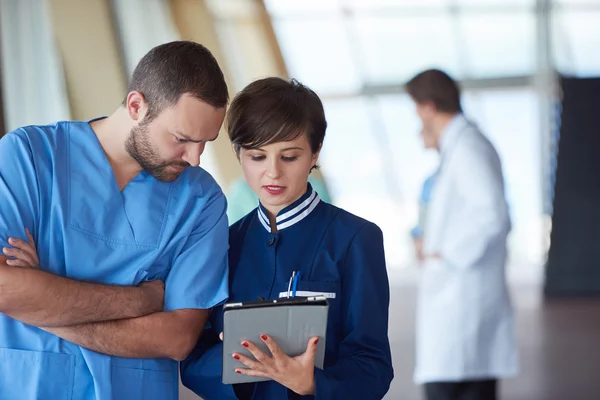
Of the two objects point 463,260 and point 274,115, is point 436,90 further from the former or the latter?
point 274,115

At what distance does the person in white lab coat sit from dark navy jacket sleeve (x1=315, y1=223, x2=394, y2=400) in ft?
5.45

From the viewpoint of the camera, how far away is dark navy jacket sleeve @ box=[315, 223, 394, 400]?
1.62 meters

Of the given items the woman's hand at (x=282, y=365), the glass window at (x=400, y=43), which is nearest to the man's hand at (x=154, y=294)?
the woman's hand at (x=282, y=365)

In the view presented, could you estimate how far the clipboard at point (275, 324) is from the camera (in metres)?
1.47

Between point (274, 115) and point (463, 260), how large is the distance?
5.77ft

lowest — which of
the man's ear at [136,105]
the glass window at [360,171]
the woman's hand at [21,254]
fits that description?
the woman's hand at [21,254]

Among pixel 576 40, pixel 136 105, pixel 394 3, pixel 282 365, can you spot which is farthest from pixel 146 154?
pixel 576 40

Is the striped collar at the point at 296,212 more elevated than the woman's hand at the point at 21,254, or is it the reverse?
the striped collar at the point at 296,212

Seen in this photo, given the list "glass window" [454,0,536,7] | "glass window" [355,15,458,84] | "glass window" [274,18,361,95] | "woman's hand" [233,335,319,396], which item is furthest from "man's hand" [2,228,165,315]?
"glass window" [454,0,536,7]

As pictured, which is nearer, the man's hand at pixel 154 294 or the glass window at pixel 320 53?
the man's hand at pixel 154 294

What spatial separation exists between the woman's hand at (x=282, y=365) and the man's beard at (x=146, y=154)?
391 millimetres

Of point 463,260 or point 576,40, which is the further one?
point 576,40

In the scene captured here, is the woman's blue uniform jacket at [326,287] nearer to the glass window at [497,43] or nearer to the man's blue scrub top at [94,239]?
the man's blue scrub top at [94,239]

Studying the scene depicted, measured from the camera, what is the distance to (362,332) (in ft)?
5.38
